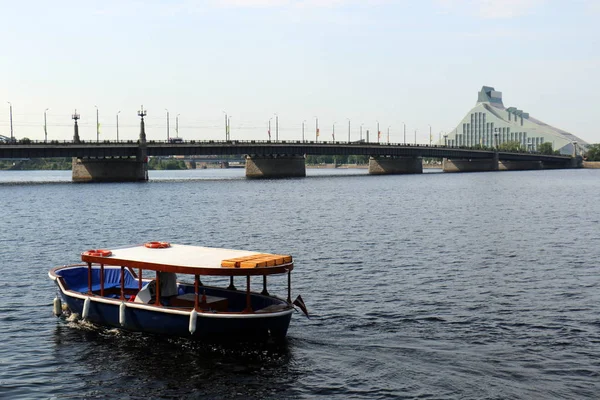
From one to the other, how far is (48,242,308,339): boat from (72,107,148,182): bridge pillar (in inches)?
5122

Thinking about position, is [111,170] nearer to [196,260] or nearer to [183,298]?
[183,298]

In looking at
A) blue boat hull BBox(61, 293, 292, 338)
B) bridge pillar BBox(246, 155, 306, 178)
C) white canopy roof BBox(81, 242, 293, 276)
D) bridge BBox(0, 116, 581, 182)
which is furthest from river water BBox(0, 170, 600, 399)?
bridge pillar BBox(246, 155, 306, 178)

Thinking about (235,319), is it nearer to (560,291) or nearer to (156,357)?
(156,357)

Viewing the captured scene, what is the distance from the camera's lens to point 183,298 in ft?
86.7

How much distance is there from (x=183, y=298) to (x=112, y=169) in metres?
137

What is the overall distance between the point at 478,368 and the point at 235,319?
7.49m

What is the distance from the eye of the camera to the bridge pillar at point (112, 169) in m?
158

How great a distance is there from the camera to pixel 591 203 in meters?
92.7

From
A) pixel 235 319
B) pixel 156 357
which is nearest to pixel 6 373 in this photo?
pixel 156 357

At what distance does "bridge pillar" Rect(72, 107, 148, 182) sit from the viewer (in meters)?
158

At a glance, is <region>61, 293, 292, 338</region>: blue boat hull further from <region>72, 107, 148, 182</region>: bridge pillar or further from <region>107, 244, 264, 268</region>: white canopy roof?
<region>72, 107, 148, 182</region>: bridge pillar

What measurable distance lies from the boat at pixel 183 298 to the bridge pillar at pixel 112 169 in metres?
130

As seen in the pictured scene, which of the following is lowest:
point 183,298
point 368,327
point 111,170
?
point 368,327

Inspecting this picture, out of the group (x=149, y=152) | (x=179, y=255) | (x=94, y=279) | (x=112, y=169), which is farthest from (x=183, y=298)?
(x=112, y=169)
